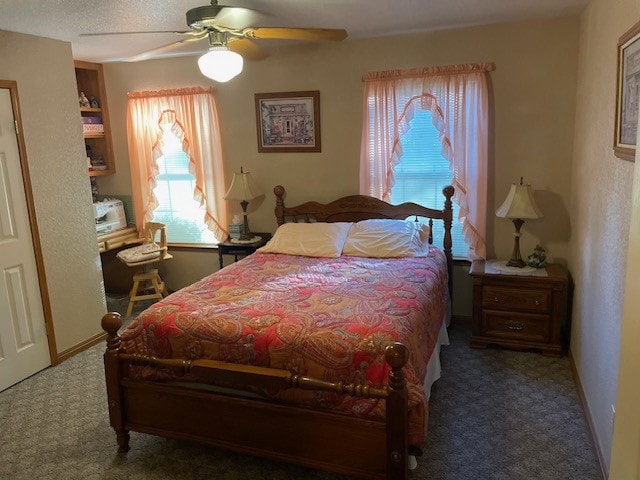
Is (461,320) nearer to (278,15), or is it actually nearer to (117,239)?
(278,15)

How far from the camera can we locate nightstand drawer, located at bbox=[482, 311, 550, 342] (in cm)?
361

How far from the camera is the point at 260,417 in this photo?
2348mm

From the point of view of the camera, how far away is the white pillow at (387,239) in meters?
3.79

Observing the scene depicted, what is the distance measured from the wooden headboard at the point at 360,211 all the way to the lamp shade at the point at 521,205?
1.49 feet

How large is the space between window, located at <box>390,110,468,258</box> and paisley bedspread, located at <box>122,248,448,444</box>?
0.89 meters

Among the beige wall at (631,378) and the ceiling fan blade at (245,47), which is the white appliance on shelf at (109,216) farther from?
the beige wall at (631,378)

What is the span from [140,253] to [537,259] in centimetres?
339

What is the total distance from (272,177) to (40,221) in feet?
6.26

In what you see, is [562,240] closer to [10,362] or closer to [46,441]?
[46,441]

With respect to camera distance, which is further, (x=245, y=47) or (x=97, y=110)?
(x=97, y=110)

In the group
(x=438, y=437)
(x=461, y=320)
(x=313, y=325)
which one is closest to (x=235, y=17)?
(x=313, y=325)

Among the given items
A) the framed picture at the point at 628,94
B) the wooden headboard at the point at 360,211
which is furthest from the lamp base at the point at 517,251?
the framed picture at the point at 628,94

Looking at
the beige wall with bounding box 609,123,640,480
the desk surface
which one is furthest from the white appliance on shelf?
the beige wall with bounding box 609,123,640,480

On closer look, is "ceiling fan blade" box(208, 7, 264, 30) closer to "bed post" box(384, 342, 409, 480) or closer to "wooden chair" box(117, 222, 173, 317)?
"bed post" box(384, 342, 409, 480)
